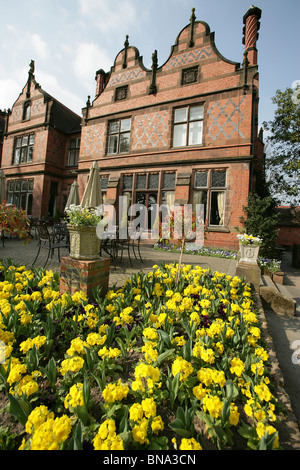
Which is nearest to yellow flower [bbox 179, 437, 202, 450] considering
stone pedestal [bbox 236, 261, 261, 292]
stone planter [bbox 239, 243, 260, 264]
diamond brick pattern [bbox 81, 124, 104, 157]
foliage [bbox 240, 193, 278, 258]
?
stone pedestal [bbox 236, 261, 261, 292]

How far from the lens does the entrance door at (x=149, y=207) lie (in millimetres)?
11633

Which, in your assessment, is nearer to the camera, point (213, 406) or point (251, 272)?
point (213, 406)

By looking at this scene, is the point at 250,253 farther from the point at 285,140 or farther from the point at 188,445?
the point at 285,140

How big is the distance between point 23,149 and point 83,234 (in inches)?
736

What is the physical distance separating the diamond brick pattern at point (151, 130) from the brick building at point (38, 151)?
23.1ft

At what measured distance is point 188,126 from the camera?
10844 millimetres

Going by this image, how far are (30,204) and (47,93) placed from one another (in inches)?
356

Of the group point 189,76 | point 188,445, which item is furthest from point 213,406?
point 189,76

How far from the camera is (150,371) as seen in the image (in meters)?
1.55

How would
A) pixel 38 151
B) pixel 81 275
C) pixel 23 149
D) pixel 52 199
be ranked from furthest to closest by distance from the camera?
pixel 23 149
pixel 52 199
pixel 38 151
pixel 81 275

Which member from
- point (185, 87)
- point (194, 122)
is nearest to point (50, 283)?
point (194, 122)

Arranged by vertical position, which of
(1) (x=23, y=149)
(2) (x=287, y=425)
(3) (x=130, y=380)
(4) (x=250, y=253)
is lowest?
(2) (x=287, y=425)

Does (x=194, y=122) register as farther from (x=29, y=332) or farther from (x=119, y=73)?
(x=29, y=332)

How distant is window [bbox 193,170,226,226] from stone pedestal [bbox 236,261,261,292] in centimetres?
564
